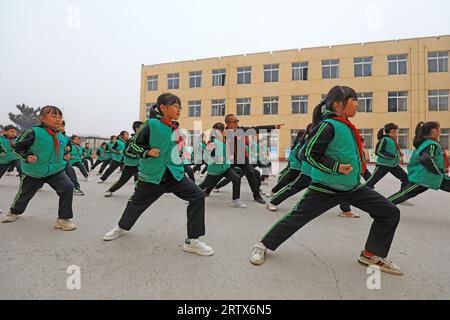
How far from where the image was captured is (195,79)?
1056 inches

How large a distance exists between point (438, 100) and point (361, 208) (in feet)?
79.5

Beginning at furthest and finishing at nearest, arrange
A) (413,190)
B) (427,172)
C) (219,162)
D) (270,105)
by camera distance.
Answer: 1. (270,105)
2. (219,162)
3. (413,190)
4. (427,172)

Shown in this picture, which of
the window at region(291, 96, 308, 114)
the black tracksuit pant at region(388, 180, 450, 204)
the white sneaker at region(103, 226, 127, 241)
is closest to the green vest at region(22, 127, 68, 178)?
the white sneaker at region(103, 226, 127, 241)

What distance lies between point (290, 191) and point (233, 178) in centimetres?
114

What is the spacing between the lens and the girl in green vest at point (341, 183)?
2352 millimetres

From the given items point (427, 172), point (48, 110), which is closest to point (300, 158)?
point (427, 172)

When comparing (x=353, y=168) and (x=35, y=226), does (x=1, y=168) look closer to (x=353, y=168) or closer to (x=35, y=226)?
(x=35, y=226)

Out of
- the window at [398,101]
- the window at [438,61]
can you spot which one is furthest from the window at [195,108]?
the window at [438,61]

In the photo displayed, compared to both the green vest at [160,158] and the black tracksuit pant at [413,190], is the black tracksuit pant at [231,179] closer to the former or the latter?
the green vest at [160,158]

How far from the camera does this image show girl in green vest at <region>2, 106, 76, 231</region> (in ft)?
11.5

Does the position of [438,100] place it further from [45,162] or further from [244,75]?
[45,162]

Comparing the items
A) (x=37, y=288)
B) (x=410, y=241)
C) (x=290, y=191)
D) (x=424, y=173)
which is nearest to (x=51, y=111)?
(x=37, y=288)

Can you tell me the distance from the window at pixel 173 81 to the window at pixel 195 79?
4.66ft
